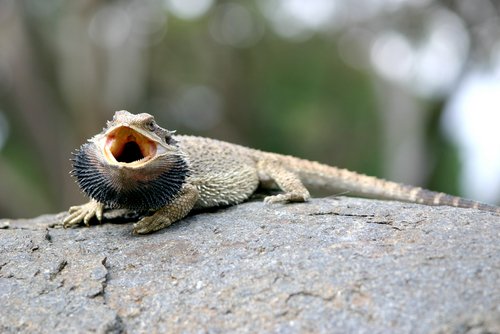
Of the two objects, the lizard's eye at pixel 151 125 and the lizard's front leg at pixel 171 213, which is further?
the lizard's front leg at pixel 171 213

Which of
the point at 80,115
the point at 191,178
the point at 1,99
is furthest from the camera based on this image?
the point at 1,99

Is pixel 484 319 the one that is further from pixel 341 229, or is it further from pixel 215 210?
pixel 215 210

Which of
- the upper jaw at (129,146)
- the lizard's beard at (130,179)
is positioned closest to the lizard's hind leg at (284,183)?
the lizard's beard at (130,179)

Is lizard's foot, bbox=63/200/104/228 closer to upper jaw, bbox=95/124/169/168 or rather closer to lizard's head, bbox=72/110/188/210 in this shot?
lizard's head, bbox=72/110/188/210

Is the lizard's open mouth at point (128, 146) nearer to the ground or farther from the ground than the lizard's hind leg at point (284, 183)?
farther from the ground

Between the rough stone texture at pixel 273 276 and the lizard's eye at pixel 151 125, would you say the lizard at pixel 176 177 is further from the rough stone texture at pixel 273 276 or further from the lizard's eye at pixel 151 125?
the rough stone texture at pixel 273 276

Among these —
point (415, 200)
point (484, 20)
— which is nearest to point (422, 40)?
point (484, 20)

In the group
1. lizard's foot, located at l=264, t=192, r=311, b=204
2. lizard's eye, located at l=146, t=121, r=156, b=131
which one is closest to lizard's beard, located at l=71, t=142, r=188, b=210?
lizard's eye, located at l=146, t=121, r=156, b=131
